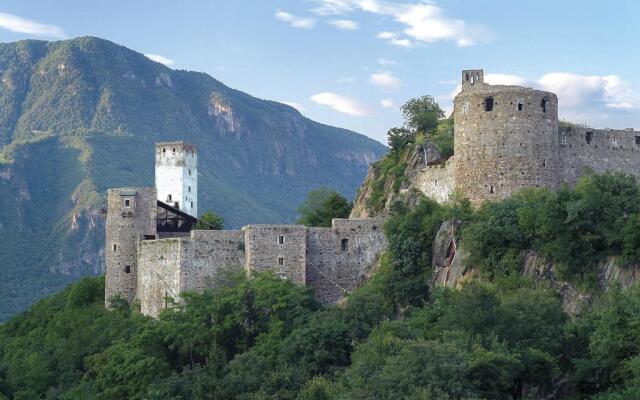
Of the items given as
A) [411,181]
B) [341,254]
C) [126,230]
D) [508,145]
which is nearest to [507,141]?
[508,145]

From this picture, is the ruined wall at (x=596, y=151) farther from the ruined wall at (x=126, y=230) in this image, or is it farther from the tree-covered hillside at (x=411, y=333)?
the ruined wall at (x=126, y=230)

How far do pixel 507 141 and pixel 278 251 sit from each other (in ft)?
45.6

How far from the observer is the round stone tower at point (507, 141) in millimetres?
59188

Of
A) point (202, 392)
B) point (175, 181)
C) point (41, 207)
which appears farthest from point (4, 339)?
point (41, 207)

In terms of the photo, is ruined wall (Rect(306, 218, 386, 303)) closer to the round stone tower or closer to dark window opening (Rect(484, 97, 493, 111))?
the round stone tower

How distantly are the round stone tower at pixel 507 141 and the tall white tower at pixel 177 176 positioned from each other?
3029 centimetres

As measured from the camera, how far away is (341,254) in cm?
6500

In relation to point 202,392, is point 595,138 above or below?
above

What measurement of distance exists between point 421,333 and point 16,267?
392ft

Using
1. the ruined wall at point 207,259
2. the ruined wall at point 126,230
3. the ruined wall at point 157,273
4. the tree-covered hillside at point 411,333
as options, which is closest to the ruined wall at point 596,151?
the tree-covered hillside at point 411,333

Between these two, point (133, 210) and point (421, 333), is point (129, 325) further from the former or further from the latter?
point (421, 333)

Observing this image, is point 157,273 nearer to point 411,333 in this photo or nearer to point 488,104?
point 411,333

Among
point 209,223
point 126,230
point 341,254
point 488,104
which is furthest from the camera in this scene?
point 209,223

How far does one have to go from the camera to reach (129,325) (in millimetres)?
66750
